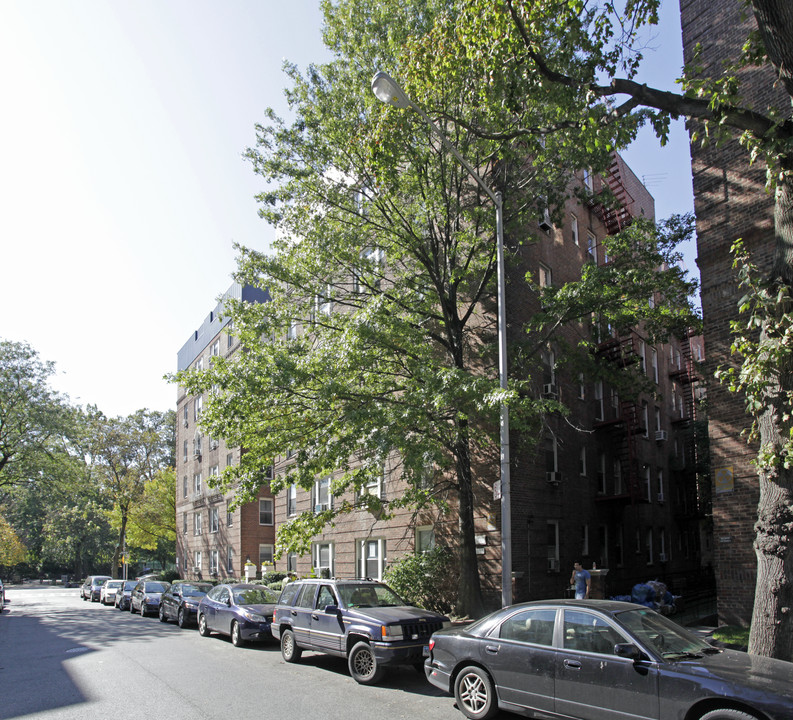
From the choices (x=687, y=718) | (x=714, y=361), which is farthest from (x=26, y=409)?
(x=687, y=718)

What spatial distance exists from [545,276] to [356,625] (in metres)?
14.5

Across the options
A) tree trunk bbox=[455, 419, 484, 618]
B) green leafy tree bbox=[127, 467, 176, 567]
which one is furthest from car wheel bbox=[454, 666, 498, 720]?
green leafy tree bbox=[127, 467, 176, 567]

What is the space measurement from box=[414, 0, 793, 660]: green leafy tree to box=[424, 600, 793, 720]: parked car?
5.57ft

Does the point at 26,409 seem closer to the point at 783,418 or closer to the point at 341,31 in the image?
the point at 341,31

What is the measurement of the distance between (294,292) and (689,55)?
36.2 ft

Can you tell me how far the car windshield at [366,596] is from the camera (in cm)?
1136

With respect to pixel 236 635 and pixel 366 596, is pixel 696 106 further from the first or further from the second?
pixel 236 635

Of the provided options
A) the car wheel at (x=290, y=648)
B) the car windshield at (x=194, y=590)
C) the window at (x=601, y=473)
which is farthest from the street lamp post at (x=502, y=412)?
the window at (x=601, y=473)

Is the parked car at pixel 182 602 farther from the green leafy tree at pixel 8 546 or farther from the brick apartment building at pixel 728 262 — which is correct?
the green leafy tree at pixel 8 546

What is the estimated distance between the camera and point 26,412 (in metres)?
37.9

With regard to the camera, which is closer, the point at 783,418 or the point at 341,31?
the point at 783,418

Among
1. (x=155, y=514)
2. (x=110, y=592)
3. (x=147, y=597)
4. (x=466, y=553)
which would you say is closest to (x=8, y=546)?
(x=155, y=514)

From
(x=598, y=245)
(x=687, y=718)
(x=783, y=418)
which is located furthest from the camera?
(x=598, y=245)

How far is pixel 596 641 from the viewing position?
686cm
